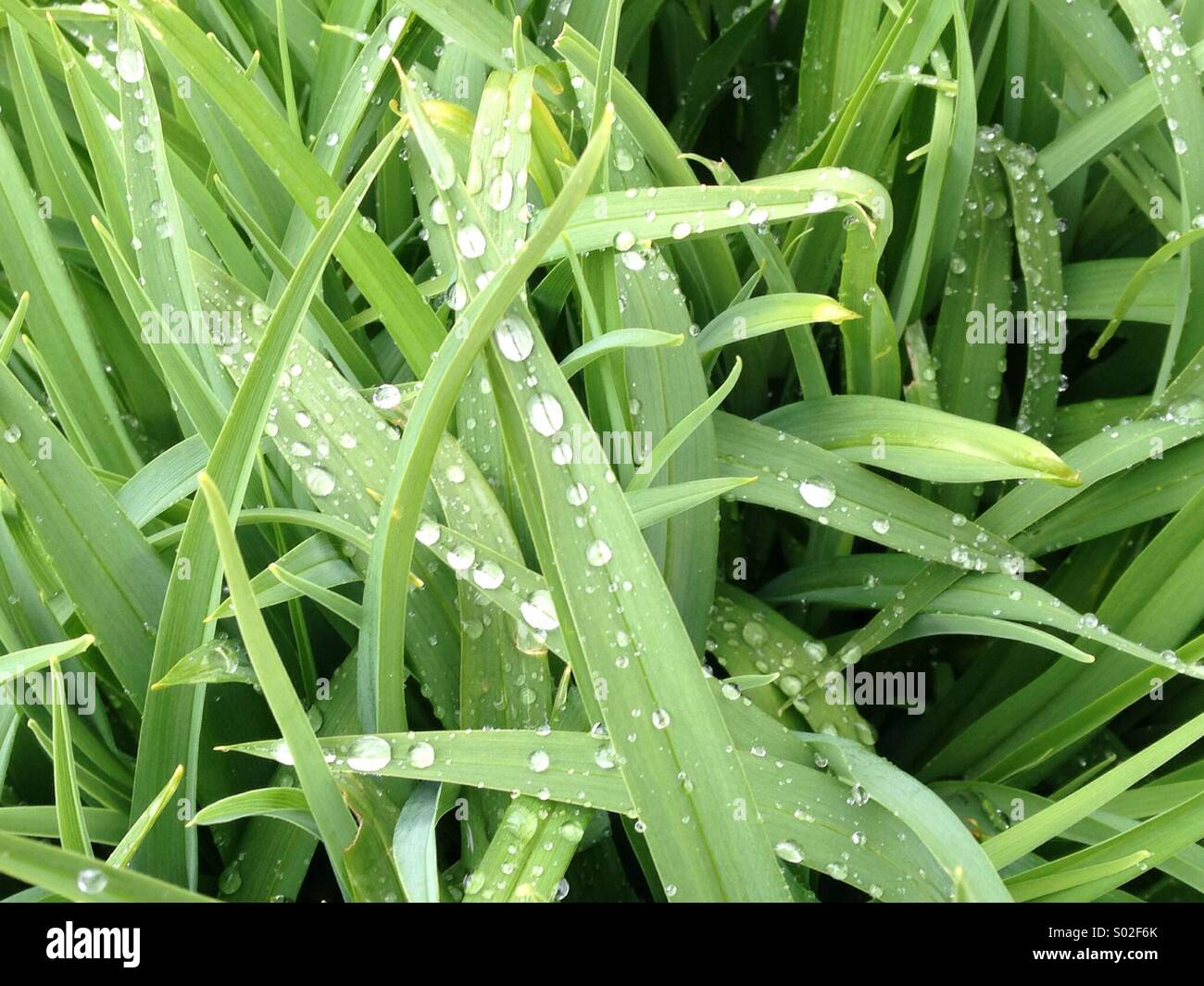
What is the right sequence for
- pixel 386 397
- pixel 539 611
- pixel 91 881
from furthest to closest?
pixel 386 397
pixel 539 611
pixel 91 881

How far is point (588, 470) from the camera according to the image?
1.36ft

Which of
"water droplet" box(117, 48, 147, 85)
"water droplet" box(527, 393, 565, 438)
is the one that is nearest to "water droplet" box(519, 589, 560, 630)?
"water droplet" box(527, 393, 565, 438)

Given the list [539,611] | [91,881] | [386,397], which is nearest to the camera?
[91,881]

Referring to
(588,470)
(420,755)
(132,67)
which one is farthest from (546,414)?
(132,67)

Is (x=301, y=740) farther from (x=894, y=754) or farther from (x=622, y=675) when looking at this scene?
(x=894, y=754)

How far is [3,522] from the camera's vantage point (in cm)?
55

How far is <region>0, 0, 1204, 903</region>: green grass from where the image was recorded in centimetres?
44

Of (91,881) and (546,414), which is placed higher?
(546,414)

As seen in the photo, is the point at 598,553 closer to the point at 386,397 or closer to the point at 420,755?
the point at 420,755

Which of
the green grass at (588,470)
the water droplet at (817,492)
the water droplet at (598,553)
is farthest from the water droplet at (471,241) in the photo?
the water droplet at (817,492)

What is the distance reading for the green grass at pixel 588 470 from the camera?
0.44m

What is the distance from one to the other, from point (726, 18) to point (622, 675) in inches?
28.4

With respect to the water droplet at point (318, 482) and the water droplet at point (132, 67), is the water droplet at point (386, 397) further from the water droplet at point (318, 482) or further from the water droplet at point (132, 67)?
the water droplet at point (132, 67)

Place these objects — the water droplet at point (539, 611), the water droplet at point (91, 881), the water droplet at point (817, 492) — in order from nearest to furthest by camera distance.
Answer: the water droplet at point (91, 881)
the water droplet at point (539, 611)
the water droplet at point (817, 492)
